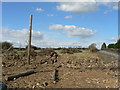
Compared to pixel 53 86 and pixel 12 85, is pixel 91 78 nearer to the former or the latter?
pixel 53 86

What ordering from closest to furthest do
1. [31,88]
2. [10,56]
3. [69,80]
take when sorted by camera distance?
1. [31,88]
2. [69,80]
3. [10,56]

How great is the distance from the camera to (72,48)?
1293 inches

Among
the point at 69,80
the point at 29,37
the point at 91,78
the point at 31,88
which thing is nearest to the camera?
the point at 31,88

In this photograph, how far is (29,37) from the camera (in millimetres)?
15633

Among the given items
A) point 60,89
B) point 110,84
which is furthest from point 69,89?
point 110,84

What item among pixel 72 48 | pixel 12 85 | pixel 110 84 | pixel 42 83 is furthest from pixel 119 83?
pixel 72 48

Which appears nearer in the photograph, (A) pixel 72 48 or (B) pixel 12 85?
(B) pixel 12 85

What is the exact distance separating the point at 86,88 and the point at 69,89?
0.64m

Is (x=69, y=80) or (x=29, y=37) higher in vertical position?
(x=29, y=37)

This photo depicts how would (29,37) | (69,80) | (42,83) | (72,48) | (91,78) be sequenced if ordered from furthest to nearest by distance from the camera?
1. (72,48)
2. (29,37)
3. (91,78)
4. (69,80)
5. (42,83)

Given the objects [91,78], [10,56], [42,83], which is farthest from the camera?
[10,56]

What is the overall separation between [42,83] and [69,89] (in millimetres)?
1240

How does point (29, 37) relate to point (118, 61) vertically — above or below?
above

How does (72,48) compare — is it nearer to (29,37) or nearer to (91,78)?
(29,37)
